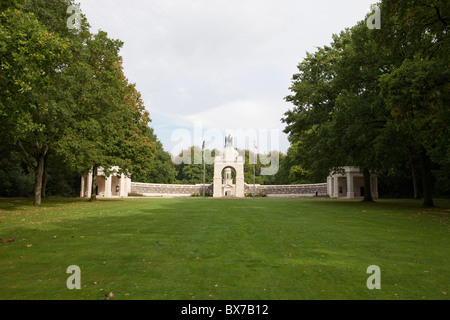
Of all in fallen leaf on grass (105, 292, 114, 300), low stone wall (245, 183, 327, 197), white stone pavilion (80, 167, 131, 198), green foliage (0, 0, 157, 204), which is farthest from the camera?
low stone wall (245, 183, 327, 197)

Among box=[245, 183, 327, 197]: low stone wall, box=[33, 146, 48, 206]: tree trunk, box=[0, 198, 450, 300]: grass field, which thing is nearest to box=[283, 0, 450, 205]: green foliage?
box=[0, 198, 450, 300]: grass field

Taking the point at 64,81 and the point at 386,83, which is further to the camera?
the point at 64,81

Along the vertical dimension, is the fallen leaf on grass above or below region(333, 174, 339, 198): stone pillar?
below

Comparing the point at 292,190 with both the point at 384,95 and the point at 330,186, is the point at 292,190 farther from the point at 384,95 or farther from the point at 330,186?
the point at 384,95

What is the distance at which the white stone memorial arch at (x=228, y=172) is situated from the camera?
61094 mm

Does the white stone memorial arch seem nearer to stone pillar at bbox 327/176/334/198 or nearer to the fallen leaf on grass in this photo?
stone pillar at bbox 327/176/334/198

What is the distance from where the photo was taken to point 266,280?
17.0 ft

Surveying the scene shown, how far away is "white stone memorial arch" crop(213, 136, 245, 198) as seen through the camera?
61094mm

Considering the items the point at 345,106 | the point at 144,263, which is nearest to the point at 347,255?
the point at 144,263

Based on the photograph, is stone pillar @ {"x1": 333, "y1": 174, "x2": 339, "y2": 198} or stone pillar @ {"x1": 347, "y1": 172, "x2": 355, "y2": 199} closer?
stone pillar @ {"x1": 347, "y1": 172, "x2": 355, "y2": 199}
